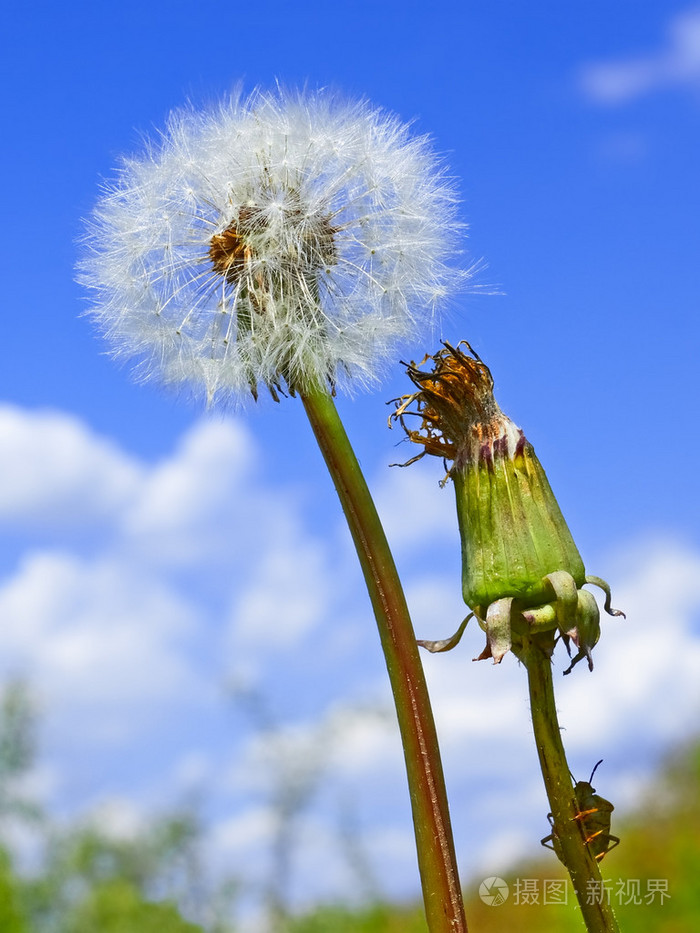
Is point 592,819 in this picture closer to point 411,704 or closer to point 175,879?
point 411,704

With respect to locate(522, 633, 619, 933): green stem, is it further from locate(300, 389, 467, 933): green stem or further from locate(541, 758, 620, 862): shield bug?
locate(300, 389, 467, 933): green stem

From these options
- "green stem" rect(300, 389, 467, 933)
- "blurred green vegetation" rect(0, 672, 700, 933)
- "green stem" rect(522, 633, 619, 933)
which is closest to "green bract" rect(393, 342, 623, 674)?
"green stem" rect(522, 633, 619, 933)

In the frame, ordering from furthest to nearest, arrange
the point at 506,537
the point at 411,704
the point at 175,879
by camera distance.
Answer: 1. the point at 175,879
2. the point at 506,537
3. the point at 411,704

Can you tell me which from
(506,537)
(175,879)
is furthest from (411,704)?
(175,879)

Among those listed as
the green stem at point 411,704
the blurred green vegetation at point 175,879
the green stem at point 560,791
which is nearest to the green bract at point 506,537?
the green stem at point 560,791

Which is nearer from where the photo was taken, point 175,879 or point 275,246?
point 275,246

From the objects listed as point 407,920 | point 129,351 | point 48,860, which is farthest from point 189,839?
point 129,351

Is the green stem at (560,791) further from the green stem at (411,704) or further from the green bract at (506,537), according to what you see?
the green stem at (411,704)

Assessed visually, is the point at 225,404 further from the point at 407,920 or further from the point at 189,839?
the point at 407,920
